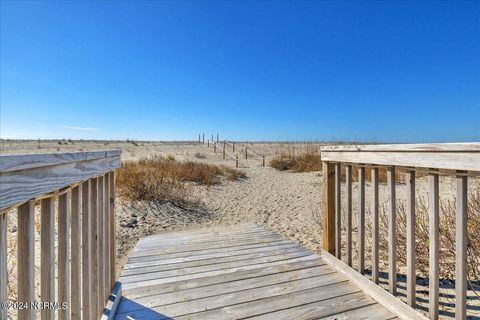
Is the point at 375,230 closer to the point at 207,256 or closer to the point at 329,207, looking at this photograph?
the point at 329,207

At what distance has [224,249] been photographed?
3414mm

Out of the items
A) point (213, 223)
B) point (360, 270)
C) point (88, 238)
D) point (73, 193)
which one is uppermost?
point (73, 193)

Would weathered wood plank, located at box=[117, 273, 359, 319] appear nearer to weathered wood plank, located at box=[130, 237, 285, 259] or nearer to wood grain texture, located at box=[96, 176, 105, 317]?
wood grain texture, located at box=[96, 176, 105, 317]

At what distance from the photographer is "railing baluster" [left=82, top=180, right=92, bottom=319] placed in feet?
5.17

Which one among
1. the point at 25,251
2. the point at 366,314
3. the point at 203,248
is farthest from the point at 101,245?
the point at 366,314

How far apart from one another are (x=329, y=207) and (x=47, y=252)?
7.98 ft

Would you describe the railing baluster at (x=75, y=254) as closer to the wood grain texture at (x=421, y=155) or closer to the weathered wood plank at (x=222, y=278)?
the weathered wood plank at (x=222, y=278)

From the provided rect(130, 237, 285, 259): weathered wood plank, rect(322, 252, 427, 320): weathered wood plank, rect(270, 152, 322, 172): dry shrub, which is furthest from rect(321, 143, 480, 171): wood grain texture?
rect(270, 152, 322, 172): dry shrub

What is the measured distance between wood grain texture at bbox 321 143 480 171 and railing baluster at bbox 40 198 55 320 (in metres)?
1.88

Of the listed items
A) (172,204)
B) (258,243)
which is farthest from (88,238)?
(172,204)

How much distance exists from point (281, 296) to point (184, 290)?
796mm

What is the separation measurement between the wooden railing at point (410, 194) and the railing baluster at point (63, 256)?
189 cm

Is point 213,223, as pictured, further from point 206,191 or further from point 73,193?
point 73,193

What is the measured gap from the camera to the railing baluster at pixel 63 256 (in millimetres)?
1241
